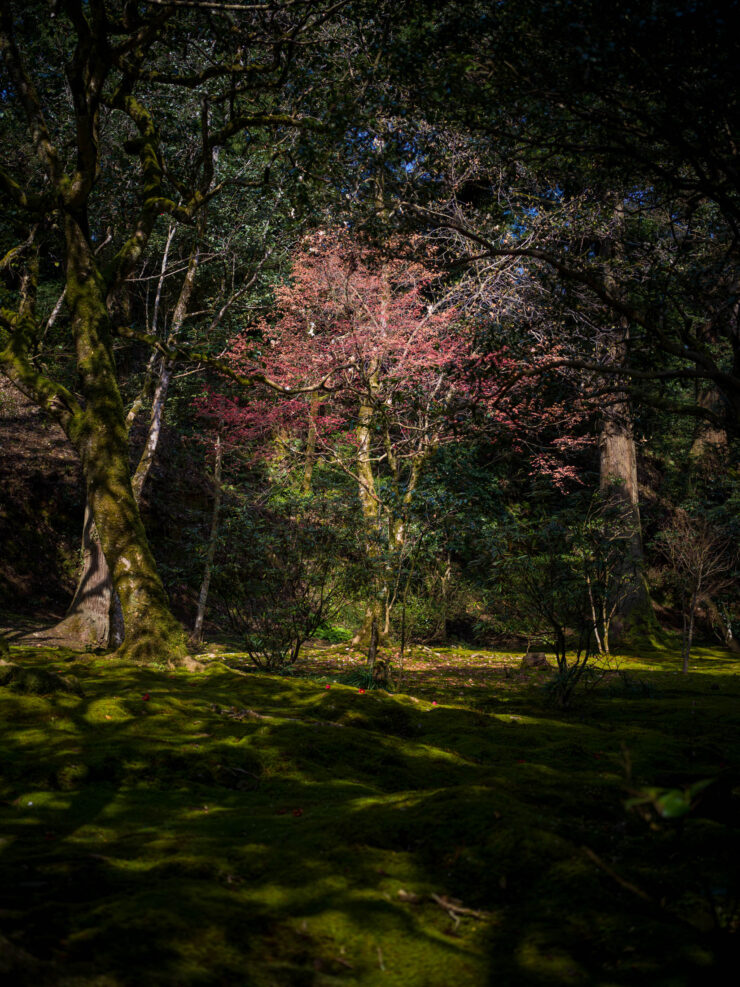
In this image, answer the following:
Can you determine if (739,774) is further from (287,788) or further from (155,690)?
(155,690)

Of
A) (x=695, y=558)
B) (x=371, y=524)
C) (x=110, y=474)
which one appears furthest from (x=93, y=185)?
(x=695, y=558)

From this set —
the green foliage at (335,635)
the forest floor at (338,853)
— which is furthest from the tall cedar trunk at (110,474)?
the green foliage at (335,635)

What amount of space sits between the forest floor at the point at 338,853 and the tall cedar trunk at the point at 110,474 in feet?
8.24

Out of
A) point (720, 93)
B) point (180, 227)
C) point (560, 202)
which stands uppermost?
point (180, 227)

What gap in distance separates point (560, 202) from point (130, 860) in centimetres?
1063

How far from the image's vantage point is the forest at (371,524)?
1888mm

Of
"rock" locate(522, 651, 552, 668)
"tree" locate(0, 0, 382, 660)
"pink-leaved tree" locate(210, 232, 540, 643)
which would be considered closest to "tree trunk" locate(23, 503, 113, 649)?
"tree" locate(0, 0, 382, 660)

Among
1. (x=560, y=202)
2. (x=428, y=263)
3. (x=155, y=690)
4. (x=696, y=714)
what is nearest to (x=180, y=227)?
(x=428, y=263)

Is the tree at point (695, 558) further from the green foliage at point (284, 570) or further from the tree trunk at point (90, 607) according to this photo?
the tree trunk at point (90, 607)

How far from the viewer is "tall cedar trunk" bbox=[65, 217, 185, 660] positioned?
7449 mm

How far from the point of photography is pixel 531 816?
242 cm

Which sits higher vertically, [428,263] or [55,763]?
[428,263]

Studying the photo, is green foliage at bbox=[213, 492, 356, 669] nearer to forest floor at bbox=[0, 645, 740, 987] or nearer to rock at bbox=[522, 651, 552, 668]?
forest floor at bbox=[0, 645, 740, 987]

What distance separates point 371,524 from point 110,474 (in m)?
3.40
